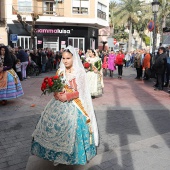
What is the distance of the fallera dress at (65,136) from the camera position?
3502 mm

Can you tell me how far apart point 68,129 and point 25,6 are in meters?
27.5

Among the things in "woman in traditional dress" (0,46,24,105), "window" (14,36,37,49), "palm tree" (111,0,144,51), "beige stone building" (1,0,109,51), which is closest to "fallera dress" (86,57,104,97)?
Answer: "woman in traditional dress" (0,46,24,105)

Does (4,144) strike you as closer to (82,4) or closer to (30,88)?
(30,88)

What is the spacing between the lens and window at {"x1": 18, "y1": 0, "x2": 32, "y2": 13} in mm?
28586

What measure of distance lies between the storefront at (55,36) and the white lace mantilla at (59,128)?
26.5 m

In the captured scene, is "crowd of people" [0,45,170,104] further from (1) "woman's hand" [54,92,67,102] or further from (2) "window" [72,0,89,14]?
(2) "window" [72,0,89,14]

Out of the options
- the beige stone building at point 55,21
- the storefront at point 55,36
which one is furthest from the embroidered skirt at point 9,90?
the storefront at point 55,36

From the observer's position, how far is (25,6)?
28.7m

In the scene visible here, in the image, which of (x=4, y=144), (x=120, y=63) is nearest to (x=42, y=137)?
(x=4, y=144)

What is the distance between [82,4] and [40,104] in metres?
23.2

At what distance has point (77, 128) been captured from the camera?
11.6 ft

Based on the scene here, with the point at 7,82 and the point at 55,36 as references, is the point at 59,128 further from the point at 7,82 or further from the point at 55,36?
the point at 55,36

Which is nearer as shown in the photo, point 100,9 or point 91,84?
point 91,84

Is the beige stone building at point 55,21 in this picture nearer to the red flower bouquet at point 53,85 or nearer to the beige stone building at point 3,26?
the beige stone building at point 3,26
